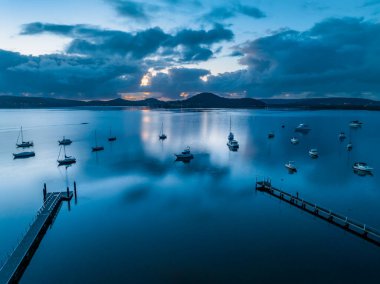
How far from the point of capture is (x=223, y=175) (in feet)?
147

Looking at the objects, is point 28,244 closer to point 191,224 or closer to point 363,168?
point 191,224

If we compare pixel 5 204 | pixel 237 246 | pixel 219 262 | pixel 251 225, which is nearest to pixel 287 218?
pixel 251 225

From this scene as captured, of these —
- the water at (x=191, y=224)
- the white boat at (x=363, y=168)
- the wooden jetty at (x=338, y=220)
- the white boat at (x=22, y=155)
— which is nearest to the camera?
the water at (x=191, y=224)

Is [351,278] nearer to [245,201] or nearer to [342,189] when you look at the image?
[245,201]

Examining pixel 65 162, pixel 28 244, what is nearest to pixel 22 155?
pixel 65 162

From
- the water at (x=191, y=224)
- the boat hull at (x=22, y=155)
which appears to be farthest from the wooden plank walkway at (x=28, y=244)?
the boat hull at (x=22, y=155)

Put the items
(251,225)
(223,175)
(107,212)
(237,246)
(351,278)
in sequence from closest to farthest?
(351,278), (237,246), (251,225), (107,212), (223,175)

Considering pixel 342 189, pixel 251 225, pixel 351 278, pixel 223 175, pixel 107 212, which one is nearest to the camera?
pixel 351 278

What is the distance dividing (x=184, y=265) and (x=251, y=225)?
29.9ft

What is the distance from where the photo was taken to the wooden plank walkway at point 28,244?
18.3 m

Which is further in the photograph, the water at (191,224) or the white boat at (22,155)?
the white boat at (22,155)

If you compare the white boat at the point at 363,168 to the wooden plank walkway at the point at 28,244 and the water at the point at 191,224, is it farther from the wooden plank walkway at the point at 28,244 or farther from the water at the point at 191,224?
the wooden plank walkway at the point at 28,244

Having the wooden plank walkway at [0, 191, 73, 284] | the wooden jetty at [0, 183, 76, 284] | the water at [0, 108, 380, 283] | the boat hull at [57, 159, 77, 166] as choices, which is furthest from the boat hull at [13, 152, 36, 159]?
the wooden plank walkway at [0, 191, 73, 284]

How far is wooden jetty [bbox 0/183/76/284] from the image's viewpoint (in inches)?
723
